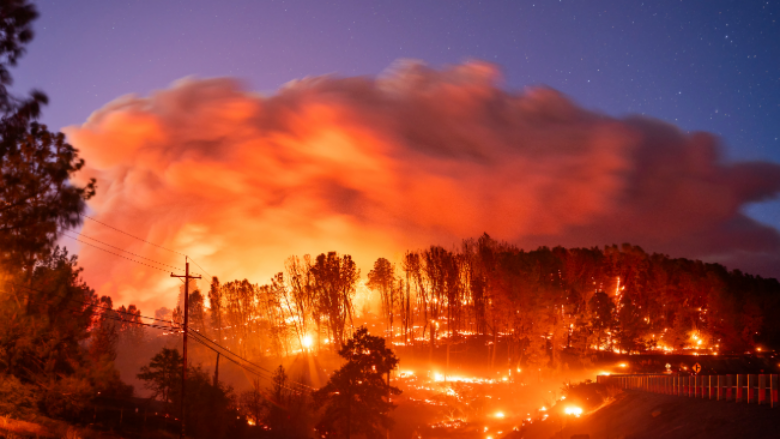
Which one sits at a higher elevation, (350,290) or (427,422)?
(350,290)

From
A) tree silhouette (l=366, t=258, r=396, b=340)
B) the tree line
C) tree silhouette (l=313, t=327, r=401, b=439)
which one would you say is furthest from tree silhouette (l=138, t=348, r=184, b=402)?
tree silhouette (l=366, t=258, r=396, b=340)

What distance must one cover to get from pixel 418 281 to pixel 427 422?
33486mm

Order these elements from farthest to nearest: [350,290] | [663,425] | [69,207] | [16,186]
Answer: [350,290] < [663,425] < [69,207] < [16,186]

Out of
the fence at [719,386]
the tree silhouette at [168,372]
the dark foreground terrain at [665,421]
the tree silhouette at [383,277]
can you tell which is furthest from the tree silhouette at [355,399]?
the tree silhouette at [383,277]

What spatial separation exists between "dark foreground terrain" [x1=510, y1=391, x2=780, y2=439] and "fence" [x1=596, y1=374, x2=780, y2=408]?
779 mm

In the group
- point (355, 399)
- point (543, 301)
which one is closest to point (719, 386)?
point (355, 399)

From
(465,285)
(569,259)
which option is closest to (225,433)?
(465,285)

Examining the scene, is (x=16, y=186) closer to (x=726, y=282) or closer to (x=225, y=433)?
(x=225, y=433)

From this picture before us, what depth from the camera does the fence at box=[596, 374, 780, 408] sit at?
23484 millimetres

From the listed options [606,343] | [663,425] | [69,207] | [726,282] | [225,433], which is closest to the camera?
[69,207]

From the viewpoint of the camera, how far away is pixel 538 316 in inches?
2650

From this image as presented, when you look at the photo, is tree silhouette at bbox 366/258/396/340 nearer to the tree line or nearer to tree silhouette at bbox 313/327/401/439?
the tree line

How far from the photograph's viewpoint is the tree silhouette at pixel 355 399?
139 ft

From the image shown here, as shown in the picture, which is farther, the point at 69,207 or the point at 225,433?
the point at 225,433
